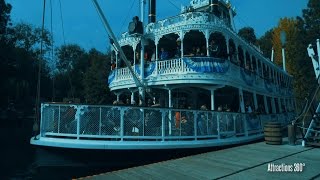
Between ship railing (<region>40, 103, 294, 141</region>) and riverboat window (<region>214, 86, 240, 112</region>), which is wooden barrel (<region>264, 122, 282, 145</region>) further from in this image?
riverboat window (<region>214, 86, 240, 112</region>)

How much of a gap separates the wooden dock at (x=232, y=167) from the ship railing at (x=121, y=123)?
1.65m

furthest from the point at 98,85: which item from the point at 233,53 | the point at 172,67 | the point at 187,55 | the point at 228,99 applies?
the point at 172,67

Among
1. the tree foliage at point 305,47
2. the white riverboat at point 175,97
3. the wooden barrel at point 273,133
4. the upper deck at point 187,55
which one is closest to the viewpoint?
the white riverboat at point 175,97

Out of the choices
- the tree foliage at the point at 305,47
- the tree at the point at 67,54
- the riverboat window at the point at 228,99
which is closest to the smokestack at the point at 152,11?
the riverboat window at the point at 228,99

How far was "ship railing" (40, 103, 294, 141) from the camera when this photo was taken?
1181 cm

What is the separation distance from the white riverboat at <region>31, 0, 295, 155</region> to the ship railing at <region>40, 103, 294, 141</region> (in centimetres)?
3

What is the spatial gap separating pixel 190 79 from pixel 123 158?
18.3ft

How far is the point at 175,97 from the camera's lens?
2125cm

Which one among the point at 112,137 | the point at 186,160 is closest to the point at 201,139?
the point at 186,160

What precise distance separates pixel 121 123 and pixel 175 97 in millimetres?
9593

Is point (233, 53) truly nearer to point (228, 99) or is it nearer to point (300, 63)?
point (228, 99)

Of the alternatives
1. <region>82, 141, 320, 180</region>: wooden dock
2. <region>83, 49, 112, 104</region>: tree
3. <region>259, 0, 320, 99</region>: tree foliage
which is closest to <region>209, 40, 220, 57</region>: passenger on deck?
<region>82, 141, 320, 180</region>: wooden dock

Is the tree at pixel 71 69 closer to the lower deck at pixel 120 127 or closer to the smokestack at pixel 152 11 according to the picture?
the smokestack at pixel 152 11

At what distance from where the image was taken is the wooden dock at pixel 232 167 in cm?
861
